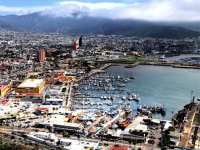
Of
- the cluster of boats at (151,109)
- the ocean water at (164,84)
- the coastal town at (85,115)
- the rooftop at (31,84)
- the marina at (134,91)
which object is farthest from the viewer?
the rooftop at (31,84)

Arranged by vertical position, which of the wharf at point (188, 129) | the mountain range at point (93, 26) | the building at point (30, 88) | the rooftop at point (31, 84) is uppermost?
the mountain range at point (93, 26)

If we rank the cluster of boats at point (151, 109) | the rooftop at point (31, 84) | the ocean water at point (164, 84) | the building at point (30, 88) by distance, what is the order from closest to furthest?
the cluster of boats at point (151, 109) → the ocean water at point (164, 84) → the building at point (30, 88) → the rooftop at point (31, 84)

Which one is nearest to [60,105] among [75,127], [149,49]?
[75,127]

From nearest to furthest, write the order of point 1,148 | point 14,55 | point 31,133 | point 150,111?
1. point 1,148
2. point 31,133
3. point 150,111
4. point 14,55

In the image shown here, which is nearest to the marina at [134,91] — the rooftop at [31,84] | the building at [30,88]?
the building at [30,88]

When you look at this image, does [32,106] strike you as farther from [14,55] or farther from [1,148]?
[14,55]

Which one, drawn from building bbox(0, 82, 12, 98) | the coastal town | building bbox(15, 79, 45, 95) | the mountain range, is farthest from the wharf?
the mountain range

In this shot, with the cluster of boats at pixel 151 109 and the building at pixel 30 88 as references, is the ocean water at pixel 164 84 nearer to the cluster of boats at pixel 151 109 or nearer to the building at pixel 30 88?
the cluster of boats at pixel 151 109
